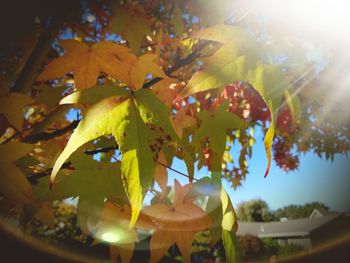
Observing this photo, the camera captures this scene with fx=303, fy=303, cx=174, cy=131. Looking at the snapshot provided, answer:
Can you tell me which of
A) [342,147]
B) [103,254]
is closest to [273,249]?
[103,254]

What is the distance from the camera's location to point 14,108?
3.24ft

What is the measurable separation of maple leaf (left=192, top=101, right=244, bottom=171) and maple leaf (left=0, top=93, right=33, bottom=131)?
58 cm

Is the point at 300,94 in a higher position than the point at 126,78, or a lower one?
higher

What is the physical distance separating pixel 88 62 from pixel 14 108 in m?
0.29

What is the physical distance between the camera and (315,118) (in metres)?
3.00

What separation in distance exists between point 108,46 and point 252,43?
461mm

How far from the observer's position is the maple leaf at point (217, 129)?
99 centimetres

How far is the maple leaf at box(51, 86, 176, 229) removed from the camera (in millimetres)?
538

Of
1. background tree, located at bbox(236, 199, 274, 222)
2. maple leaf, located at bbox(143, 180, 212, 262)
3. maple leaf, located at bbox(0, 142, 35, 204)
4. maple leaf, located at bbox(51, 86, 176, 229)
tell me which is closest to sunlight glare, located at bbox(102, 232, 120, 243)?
maple leaf, located at bbox(143, 180, 212, 262)

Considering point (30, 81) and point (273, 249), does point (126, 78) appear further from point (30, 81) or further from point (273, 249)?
point (273, 249)

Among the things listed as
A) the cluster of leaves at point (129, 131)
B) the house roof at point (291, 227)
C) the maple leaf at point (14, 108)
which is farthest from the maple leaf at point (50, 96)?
the house roof at point (291, 227)

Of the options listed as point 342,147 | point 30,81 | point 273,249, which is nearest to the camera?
point 30,81

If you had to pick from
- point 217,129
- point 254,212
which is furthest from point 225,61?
point 254,212

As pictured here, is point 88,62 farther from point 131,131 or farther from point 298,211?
point 298,211
